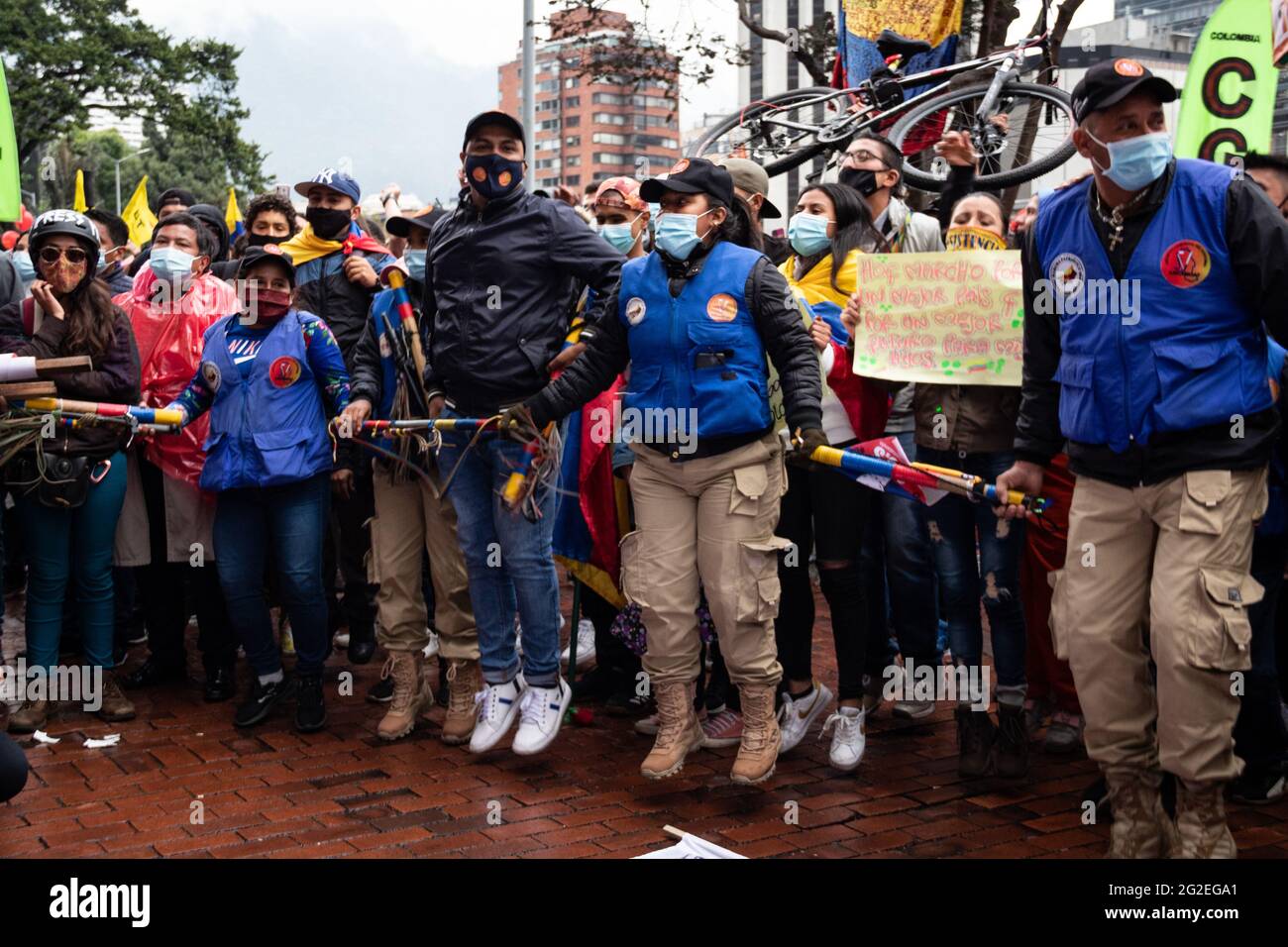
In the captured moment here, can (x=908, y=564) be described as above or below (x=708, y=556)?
below

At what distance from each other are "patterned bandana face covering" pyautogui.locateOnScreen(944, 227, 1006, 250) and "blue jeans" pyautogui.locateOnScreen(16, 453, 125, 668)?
3.73 metres

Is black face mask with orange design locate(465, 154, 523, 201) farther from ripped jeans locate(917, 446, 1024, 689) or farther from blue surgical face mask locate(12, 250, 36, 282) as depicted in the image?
blue surgical face mask locate(12, 250, 36, 282)

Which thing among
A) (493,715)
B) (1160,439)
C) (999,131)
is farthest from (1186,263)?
(999,131)

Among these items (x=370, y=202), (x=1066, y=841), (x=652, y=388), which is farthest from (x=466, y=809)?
(x=370, y=202)

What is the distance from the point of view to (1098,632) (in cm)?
433

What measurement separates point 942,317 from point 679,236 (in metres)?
1.05

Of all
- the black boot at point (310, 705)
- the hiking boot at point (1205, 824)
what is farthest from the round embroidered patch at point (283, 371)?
the hiking boot at point (1205, 824)

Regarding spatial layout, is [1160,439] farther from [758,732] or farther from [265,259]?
[265,259]

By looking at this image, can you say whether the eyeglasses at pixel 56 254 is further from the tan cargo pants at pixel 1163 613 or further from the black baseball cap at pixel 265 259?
the tan cargo pants at pixel 1163 613

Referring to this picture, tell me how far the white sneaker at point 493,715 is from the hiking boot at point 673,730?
646mm

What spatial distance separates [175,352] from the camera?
276 inches

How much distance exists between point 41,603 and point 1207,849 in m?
4.84

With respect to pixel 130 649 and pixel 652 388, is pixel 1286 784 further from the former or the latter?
pixel 130 649

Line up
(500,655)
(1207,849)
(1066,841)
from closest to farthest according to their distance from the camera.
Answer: (1207,849)
(1066,841)
(500,655)
